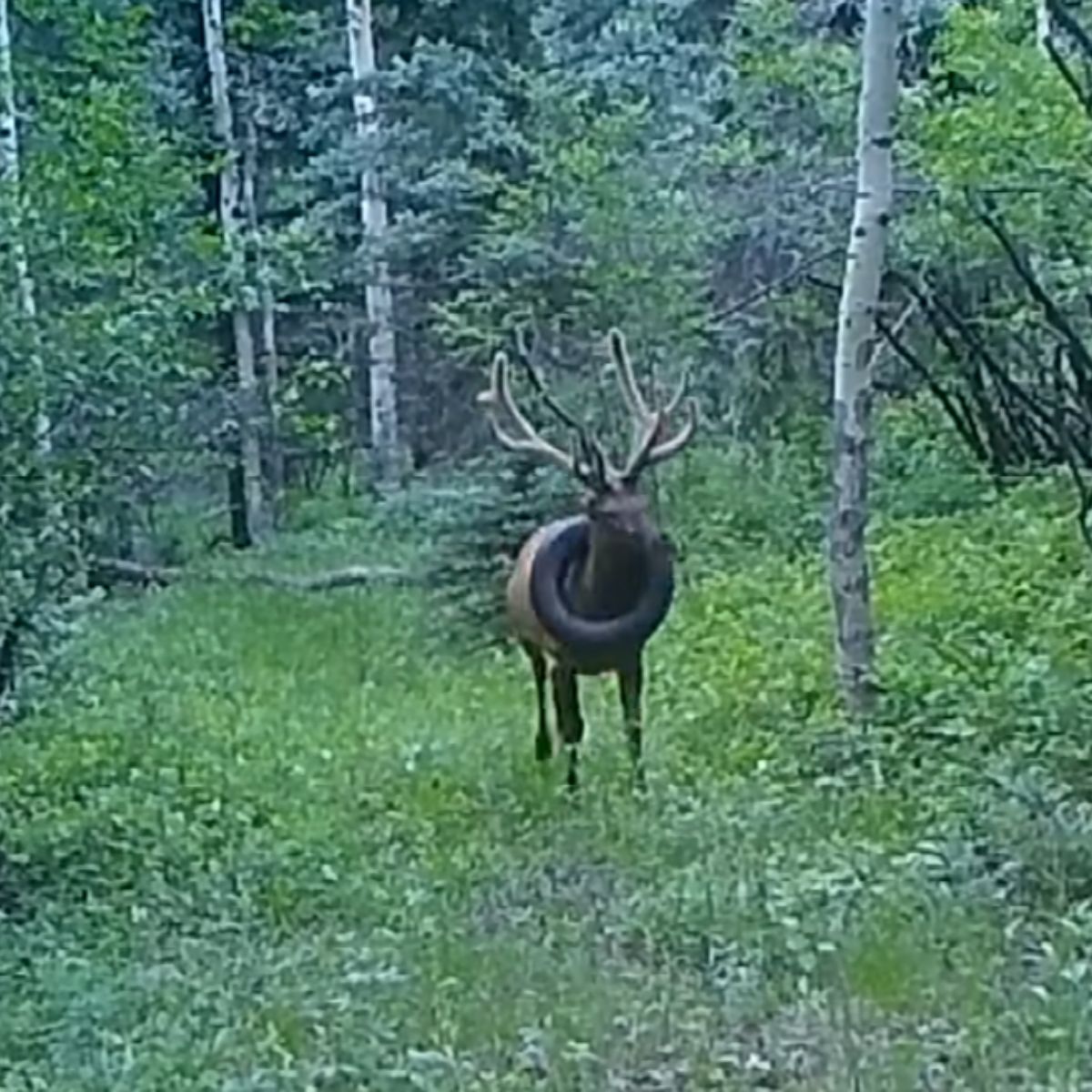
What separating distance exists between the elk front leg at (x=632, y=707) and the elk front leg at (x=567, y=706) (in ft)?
0.63

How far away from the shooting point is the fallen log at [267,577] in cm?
2020

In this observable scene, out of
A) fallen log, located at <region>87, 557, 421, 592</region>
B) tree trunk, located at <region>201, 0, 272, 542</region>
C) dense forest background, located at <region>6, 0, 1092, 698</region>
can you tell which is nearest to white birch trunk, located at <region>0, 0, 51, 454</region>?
dense forest background, located at <region>6, 0, 1092, 698</region>

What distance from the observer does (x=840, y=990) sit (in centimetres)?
696

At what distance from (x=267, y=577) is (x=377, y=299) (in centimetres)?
359

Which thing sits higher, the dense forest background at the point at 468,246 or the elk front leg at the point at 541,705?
the dense forest background at the point at 468,246

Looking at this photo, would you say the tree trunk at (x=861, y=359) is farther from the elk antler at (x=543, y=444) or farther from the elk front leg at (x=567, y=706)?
the elk front leg at (x=567, y=706)

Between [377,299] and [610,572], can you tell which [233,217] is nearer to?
[377,299]

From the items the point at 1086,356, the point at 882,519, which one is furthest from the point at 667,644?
the point at 1086,356

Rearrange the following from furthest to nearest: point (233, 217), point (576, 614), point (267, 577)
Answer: point (233, 217) → point (267, 577) → point (576, 614)

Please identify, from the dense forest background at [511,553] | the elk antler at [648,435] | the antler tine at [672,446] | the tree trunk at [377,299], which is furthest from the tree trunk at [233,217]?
the antler tine at [672,446]

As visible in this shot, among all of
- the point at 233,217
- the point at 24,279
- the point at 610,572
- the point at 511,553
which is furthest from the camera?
the point at 233,217

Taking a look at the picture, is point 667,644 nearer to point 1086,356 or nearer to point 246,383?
point 1086,356

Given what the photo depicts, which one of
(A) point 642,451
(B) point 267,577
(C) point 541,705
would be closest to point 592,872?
(A) point 642,451

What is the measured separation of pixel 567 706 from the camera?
11.6 m
